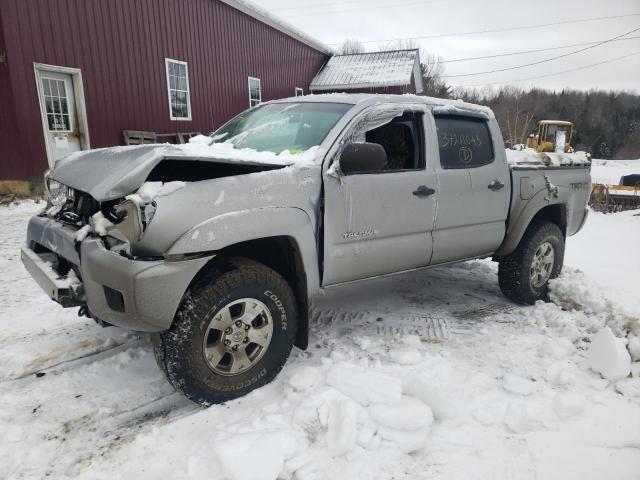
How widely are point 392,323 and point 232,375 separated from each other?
1.74 m

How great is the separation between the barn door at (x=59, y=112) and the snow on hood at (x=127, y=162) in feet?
24.6

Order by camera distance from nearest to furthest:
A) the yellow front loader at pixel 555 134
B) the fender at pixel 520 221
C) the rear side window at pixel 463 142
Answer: the rear side window at pixel 463 142
the fender at pixel 520 221
the yellow front loader at pixel 555 134

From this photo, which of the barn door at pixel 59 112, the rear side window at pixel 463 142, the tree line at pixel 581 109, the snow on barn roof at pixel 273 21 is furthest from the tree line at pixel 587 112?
the rear side window at pixel 463 142

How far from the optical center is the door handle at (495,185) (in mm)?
4043

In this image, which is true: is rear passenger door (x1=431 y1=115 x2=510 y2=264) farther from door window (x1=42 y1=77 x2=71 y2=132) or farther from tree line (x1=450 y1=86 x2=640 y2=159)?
tree line (x1=450 y1=86 x2=640 y2=159)

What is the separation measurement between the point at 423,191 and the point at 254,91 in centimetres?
1446

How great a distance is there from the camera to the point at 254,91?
656 inches

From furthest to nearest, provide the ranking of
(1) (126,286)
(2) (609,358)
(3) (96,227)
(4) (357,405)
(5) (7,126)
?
(5) (7,126) → (2) (609,358) → (4) (357,405) → (3) (96,227) → (1) (126,286)

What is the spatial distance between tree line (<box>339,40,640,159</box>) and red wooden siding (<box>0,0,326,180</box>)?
2521cm

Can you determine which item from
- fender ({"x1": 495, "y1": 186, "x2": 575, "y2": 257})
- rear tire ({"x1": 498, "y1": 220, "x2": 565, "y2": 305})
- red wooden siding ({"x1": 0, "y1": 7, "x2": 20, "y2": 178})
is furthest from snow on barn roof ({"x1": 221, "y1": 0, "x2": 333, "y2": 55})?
rear tire ({"x1": 498, "y1": 220, "x2": 565, "y2": 305})

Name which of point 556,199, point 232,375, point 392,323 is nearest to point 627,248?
Result: point 556,199

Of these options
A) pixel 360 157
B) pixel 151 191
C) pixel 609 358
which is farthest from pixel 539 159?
pixel 151 191

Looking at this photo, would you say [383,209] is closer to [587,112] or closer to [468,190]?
[468,190]

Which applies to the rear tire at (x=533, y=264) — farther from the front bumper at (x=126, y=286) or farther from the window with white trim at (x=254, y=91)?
the window with white trim at (x=254, y=91)
